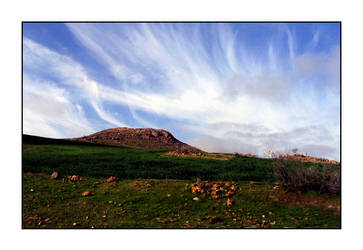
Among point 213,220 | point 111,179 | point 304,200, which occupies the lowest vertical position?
point 213,220

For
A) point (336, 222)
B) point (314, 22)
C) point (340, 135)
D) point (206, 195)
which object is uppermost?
point (314, 22)

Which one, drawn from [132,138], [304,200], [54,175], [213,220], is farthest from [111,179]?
[132,138]

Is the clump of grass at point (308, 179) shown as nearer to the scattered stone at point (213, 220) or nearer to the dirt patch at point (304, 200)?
the dirt patch at point (304, 200)

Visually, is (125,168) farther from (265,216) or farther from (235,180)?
(265,216)

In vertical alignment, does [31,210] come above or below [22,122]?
below

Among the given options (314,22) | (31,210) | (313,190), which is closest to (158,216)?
(31,210)

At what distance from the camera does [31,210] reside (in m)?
6.12

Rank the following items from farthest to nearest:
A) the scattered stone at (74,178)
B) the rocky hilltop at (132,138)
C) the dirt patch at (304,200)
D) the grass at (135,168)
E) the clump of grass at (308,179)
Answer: the rocky hilltop at (132,138)
the grass at (135,168)
the scattered stone at (74,178)
the clump of grass at (308,179)
the dirt patch at (304,200)

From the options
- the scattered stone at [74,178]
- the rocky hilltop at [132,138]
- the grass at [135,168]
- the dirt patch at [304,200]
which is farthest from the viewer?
the rocky hilltop at [132,138]

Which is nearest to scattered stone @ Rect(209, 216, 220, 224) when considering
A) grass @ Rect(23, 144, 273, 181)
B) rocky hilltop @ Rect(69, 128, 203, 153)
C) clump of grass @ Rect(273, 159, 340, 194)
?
clump of grass @ Rect(273, 159, 340, 194)

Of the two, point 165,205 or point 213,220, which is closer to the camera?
point 213,220

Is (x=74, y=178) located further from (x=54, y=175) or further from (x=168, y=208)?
(x=168, y=208)

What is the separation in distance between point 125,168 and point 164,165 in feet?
5.71

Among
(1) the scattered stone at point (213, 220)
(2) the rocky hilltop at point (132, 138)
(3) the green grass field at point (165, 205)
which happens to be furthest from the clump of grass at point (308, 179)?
(2) the rocky hilltop at point (132, 138)
